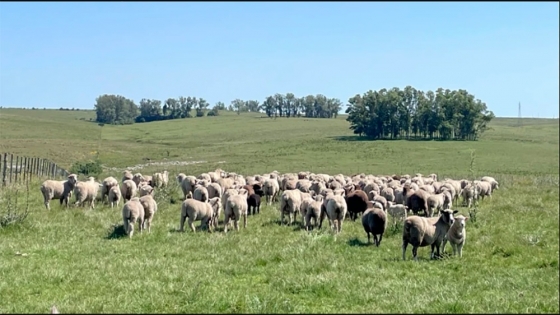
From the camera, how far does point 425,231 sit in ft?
46.5

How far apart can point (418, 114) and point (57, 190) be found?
1605 inches

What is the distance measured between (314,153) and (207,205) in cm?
5494

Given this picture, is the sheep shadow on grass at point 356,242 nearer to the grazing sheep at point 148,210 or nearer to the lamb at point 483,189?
the grazing sheep at point 148,210

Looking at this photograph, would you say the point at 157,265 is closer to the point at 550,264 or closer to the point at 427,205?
the point at 550,264

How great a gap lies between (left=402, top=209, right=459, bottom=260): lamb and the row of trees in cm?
2558

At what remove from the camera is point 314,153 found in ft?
241

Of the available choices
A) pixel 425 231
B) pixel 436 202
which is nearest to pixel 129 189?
pixel 436 202

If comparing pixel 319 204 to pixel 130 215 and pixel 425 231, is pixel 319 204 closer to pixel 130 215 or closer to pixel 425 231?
pixel 425 231

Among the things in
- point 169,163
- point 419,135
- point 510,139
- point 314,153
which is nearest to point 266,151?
point 314,153

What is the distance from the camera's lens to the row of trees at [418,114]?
41.3 meters

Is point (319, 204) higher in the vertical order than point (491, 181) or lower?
lower

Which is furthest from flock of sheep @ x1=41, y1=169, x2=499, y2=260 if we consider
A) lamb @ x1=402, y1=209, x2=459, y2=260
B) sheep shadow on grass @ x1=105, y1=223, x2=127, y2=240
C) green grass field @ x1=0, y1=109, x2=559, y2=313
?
green grass field @ x1=0, y1=109, x2=559, y2=313

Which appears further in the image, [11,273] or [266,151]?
[266,151]

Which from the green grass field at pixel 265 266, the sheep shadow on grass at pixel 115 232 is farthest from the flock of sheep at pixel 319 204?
the green grass field at pixel 265 266
